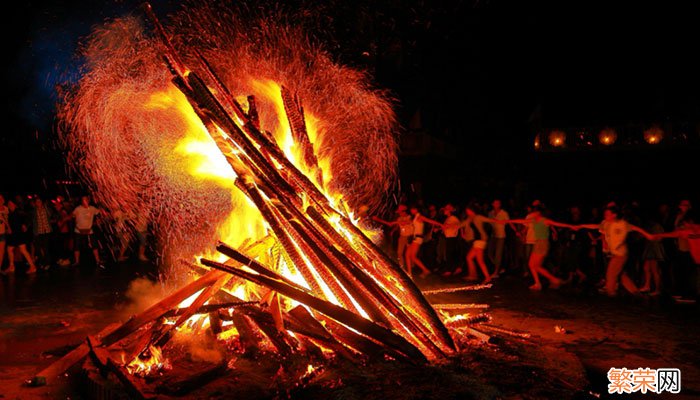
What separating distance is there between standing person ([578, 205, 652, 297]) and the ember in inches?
197

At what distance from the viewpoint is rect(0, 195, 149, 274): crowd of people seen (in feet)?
43.6

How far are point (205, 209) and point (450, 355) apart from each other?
7741 millimetres

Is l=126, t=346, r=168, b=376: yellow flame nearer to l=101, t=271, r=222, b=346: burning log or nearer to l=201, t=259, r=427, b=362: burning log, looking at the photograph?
l=101, t=271, r=222, b=346: burning log

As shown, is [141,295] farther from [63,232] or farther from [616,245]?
[616,245]

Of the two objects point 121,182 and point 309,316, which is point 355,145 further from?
point 309,316

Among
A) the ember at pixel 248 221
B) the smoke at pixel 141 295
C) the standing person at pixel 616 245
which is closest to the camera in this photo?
the ember at pixel 248 221

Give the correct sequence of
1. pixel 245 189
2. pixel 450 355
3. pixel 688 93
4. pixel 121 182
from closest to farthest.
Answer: pixel 450 355 → pixel 245 189 → pixel 121 182 → pixel 688 93

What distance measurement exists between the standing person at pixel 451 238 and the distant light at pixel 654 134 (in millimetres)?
12747

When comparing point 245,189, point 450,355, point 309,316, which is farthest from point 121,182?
point 450,355

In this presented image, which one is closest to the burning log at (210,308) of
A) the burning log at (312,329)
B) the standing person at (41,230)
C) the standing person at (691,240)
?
→ the burning log at (312,329)

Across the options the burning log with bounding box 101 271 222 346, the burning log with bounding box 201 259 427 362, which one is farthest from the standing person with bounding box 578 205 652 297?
the burning log with bounding box 101 271 222 346

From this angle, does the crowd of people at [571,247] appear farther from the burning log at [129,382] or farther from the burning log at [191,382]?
the burning log at [129,382]

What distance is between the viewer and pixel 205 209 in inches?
468

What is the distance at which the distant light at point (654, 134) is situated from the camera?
2136cm
